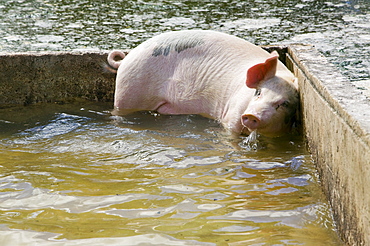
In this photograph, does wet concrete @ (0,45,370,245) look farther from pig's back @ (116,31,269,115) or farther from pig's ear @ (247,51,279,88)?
pig's back @ (116,31,269,115)

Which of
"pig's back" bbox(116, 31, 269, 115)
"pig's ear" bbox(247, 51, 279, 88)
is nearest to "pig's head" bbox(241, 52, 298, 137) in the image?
"pig's ear" bbox(247, 51, 279, 88)

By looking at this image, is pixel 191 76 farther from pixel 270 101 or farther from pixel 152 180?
pixel 152 180

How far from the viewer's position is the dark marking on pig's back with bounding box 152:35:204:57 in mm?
5062

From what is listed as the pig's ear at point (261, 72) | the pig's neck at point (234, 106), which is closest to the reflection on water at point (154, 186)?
the pig's neck at point (234, 106)

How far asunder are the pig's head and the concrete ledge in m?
1.83

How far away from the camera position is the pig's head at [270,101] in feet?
13.3

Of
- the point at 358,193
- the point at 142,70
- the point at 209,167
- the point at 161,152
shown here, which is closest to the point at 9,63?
the point at 142,70

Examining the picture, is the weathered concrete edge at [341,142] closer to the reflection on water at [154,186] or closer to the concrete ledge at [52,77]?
the reflection on water at [154,186]

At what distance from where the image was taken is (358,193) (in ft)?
7.43

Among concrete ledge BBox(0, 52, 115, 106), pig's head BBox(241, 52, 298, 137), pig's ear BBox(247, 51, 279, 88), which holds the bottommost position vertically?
concrete ledge BBox(0, 52, 115, 106)

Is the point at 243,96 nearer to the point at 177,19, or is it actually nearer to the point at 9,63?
the point at 9,63

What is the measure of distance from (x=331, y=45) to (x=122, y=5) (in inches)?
178

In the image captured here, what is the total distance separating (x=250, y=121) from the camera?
406 cm

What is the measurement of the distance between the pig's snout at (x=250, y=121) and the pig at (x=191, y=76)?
32 centimetres
